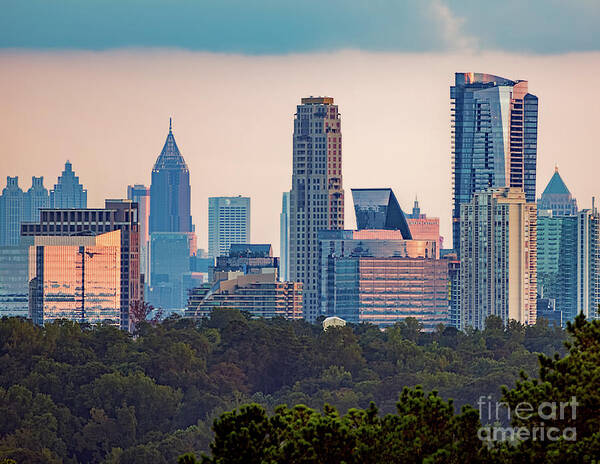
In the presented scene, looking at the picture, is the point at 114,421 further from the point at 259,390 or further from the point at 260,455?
the point at 260,455

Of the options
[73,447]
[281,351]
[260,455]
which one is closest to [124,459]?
[73,447]

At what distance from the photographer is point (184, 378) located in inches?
5551

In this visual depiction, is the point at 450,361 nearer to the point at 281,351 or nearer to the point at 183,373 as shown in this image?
the point at 281,351

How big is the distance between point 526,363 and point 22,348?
44.9m

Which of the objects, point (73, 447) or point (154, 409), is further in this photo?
point (154, 409)

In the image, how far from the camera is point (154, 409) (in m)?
132

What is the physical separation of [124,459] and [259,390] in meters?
35.2

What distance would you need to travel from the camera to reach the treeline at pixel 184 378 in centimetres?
12100

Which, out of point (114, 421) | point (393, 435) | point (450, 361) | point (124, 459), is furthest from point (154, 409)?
point (393, 435)

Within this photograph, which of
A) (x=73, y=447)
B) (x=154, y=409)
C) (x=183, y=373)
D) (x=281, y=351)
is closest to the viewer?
(x=73, y=447)

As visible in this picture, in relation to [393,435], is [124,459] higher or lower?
lower

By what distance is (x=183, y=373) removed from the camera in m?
142

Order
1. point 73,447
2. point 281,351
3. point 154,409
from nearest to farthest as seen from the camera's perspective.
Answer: point 73,447 → point 154,409 → point 281,351

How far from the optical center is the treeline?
397 feet
